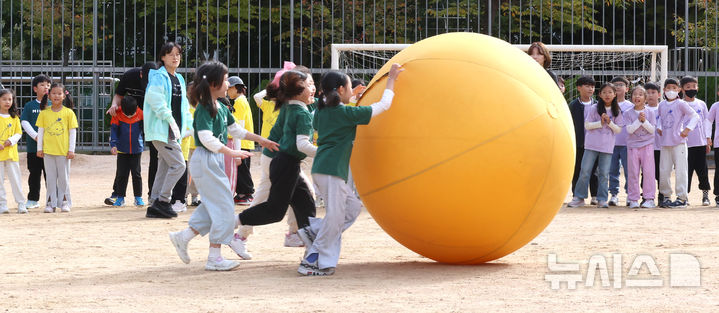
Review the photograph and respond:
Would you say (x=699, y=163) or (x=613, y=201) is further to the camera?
(x=699, y=163)

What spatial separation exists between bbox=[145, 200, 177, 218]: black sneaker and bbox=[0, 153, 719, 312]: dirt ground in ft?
0.65

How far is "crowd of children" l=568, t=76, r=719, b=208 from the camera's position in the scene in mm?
12320

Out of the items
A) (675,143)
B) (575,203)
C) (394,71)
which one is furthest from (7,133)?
(675,143)

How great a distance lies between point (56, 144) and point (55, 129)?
19 centimetres

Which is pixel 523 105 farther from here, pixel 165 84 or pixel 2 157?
pixel 2 157

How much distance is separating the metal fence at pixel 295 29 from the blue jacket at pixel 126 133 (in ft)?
27.7

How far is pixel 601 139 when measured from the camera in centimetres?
1220

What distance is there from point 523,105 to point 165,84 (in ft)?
17.5

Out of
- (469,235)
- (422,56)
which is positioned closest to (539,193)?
(469,235)

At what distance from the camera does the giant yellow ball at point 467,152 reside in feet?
20.7

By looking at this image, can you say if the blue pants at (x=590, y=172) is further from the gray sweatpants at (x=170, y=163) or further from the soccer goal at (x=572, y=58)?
the gray sweatpants at (x=170, y=163)

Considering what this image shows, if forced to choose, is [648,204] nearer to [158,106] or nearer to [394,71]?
[158,106]

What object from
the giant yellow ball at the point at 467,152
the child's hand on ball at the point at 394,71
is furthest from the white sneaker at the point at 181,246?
the child's hand on ball at the point at 394,71

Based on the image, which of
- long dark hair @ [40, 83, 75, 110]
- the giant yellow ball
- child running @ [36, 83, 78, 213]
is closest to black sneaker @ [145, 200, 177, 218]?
child running @ [36, 83, 78, 213]
